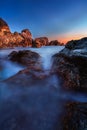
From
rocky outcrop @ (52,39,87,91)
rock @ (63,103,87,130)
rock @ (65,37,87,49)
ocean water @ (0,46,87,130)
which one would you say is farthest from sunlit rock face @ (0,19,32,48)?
rock @ (63,103,87,130)

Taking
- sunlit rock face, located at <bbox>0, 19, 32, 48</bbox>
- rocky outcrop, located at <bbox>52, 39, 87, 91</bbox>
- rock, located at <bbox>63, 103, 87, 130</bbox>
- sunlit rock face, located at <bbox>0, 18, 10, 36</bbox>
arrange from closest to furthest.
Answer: rock, located at <bbox>63, 103, 87, 130</bbox>, rocky outcrop, located at <bbox>52, 39, 87, 91</bbox>, sunlit rock face, located at <bbox>0, 19, 32, 48</bbox>, sunlit rock face, located at <bbox>0, 18, 10, 36</bbox>

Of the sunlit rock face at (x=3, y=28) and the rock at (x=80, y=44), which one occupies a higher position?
the sunlit rock face at (x=3, y=28)

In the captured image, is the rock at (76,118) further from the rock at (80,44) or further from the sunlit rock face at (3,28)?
the sunlit rock face at (3,28)

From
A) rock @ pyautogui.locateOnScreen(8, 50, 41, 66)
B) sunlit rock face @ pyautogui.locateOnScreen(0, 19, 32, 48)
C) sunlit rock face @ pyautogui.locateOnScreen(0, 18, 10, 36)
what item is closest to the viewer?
rock @ pyautogui.locateOnScreen(8, 50, 41, 66)

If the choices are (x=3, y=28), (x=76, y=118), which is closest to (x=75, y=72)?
(x=76, y=118)

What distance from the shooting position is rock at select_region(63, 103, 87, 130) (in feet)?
11.7

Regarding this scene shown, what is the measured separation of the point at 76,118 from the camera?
12.4 feet

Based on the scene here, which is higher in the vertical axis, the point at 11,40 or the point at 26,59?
the point at 26,59

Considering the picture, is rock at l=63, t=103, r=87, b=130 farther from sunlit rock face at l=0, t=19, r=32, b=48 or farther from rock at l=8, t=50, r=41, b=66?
sunlit rock face at l=0, t=19, r=32, b=48

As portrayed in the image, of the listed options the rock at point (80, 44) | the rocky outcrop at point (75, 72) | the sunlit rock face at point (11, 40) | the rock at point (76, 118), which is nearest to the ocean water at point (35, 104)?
the rock at point (76, 118)

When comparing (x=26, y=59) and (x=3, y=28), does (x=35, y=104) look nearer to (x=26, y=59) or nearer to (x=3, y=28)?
(x=26, y=59)

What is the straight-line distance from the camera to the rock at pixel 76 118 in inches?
140

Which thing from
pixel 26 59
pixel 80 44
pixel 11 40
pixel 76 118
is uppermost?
pixel 80 44

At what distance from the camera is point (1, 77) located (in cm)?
848
